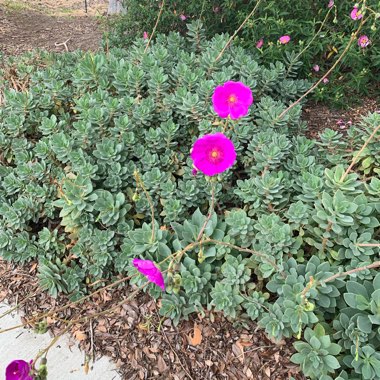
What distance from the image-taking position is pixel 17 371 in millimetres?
1299

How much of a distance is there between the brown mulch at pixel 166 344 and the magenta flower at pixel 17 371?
0.65 metres

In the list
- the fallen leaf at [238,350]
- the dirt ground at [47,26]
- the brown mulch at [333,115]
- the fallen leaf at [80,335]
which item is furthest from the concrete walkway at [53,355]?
the dirt ground at [47,26]

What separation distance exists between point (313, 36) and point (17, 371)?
2.78 meters

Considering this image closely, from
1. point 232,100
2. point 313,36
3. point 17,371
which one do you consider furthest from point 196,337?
point 313,36

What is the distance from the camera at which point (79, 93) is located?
9.07ft

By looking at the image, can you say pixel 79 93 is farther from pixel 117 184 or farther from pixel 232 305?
pixel 232 305

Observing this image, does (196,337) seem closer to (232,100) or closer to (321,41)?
(232,100)

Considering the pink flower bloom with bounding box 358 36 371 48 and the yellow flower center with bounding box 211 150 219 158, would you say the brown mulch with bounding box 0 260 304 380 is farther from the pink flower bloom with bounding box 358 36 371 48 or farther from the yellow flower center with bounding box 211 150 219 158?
the pink flower bloom with bounding box 358 36 371 48

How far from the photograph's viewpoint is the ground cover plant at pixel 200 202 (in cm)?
169

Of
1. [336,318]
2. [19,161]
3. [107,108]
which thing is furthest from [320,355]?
[19,161]

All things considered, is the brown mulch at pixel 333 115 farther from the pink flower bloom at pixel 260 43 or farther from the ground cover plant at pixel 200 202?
the pink flower bloom at pixel 260 43

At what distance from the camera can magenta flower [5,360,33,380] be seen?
1.29 metres

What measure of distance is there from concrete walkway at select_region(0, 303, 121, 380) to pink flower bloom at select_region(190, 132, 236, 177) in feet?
3.74

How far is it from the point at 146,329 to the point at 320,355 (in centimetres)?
83
